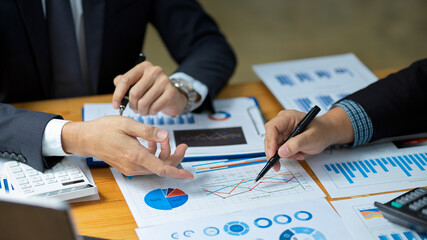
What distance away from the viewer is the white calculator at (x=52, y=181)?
92 cm

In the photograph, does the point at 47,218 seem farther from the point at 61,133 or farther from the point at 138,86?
the point at 138,86

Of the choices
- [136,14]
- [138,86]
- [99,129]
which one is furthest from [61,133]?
[136,14]

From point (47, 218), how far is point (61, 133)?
15.8 inches

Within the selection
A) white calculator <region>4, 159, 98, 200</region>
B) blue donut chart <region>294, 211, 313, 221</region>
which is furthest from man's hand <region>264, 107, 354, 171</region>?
white calculator <region>4, 159, 98, 200</region>

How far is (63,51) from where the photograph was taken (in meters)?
1.54

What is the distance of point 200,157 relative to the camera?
110cm

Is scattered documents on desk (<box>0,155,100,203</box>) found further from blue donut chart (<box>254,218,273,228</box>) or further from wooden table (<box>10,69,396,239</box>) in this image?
blue donut chart (<box>254,218,273,228</box>)

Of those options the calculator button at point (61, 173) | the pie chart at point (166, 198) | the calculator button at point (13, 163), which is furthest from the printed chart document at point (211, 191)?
the calculator button at point (13, 163)

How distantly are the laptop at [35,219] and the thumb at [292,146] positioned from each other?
0.50 m

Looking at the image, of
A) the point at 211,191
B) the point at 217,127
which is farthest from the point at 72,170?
the point at 217,127

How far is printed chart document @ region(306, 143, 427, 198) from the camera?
1.00 meters

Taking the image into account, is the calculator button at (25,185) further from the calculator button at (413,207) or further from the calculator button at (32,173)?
the calculator button at (413,207)

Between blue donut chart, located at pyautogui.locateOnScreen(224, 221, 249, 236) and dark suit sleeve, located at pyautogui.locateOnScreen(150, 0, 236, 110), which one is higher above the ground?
dark suit sleeve, located at pyautogui.locateOnScreen(150, 0, 236, 110)

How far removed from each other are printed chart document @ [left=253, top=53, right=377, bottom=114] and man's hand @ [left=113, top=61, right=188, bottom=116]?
340 millimetres
